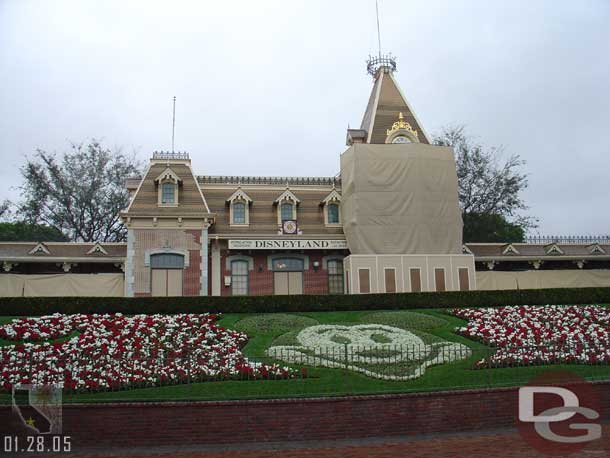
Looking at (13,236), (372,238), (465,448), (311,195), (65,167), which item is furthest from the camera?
(13,236)

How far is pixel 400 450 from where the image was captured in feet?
41.5

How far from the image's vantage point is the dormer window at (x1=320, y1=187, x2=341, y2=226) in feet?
111

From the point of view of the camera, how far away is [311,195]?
3491 centimetres

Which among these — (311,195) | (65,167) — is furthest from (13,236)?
(311,195)

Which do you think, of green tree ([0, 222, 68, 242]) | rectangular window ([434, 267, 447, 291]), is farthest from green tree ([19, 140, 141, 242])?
rectangular window ([434, 267, 447, 291])

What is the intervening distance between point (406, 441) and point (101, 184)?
3789 cm

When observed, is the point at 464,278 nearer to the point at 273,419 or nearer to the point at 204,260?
the point at 204,260

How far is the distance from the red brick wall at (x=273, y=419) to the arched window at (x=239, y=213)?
64.2 ft

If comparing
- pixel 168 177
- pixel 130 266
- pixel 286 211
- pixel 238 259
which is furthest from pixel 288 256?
pixel 130 266

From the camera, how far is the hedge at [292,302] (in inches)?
893

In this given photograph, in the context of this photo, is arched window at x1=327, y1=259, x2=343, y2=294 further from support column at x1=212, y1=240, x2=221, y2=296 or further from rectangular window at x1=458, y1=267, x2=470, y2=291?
rectangular window at x1=458, y1=267, x2=470, y2=291

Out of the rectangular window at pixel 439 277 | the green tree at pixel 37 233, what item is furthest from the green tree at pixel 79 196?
the rectangular window at pixel 439 277

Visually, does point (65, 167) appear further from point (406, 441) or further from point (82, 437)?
point (406, 441)

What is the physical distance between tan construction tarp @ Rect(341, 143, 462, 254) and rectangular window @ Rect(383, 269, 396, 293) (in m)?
1.14
